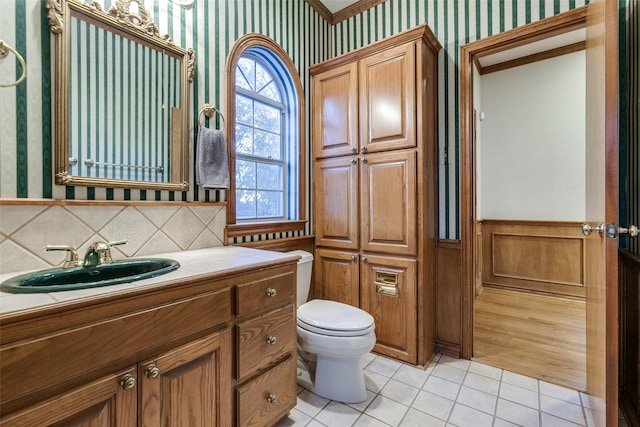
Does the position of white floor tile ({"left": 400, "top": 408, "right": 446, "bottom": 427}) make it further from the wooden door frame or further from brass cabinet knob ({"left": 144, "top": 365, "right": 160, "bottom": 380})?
brass cabinet knob ({"left": 144, "top": 365, "right": 160, "bottom": 380})

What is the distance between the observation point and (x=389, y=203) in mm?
2057

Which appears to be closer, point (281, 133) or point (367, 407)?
point (367, 407)

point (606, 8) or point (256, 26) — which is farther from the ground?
point (256, 26)

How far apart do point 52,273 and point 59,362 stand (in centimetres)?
45

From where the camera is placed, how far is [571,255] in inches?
133

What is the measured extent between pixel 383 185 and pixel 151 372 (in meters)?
1.66

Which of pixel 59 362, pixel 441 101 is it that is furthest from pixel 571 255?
pixel 59 362

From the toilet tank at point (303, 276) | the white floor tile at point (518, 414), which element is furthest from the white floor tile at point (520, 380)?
the toilet tank at point (303, 276)

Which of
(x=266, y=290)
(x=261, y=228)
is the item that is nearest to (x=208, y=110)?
(x=261, y=228)

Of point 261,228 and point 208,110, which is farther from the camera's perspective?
point 261,228

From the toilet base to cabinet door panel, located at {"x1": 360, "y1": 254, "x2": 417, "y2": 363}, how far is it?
18.1 inches

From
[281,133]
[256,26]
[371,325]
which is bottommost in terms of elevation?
[371,325]

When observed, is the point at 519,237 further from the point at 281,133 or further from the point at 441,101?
the point at 281,133

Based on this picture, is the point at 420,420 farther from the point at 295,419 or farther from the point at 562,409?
the point at 562,409
